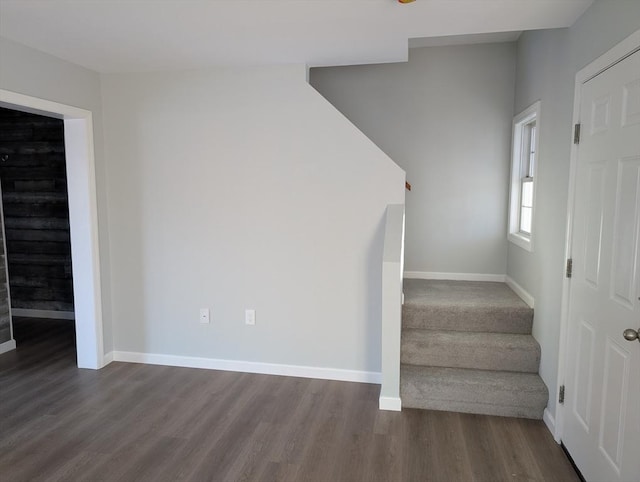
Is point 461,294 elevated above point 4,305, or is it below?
above

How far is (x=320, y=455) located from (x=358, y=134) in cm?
214

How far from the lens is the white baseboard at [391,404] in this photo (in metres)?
2.82

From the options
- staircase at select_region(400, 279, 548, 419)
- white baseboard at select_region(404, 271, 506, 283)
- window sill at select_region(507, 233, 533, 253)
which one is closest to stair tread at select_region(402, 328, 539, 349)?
staircase at select_region(400, 279, 548, 419)

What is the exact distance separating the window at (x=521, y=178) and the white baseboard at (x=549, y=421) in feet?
4.47

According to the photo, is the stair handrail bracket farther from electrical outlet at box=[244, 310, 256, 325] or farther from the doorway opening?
the doorway opening

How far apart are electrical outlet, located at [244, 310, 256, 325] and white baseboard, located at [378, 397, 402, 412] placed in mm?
1199

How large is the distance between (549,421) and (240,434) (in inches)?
74.8

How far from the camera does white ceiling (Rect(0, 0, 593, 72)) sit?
85.4 inches

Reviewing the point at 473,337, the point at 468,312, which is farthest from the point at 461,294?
the point at 473,337

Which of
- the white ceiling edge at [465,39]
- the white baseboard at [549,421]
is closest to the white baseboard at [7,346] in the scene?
the white baseboard at [549,421]

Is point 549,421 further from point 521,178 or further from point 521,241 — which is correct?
point 521,178

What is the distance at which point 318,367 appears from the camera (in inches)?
131

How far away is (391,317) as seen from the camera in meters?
2.77

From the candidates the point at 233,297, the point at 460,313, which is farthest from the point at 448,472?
the point at 233,297
